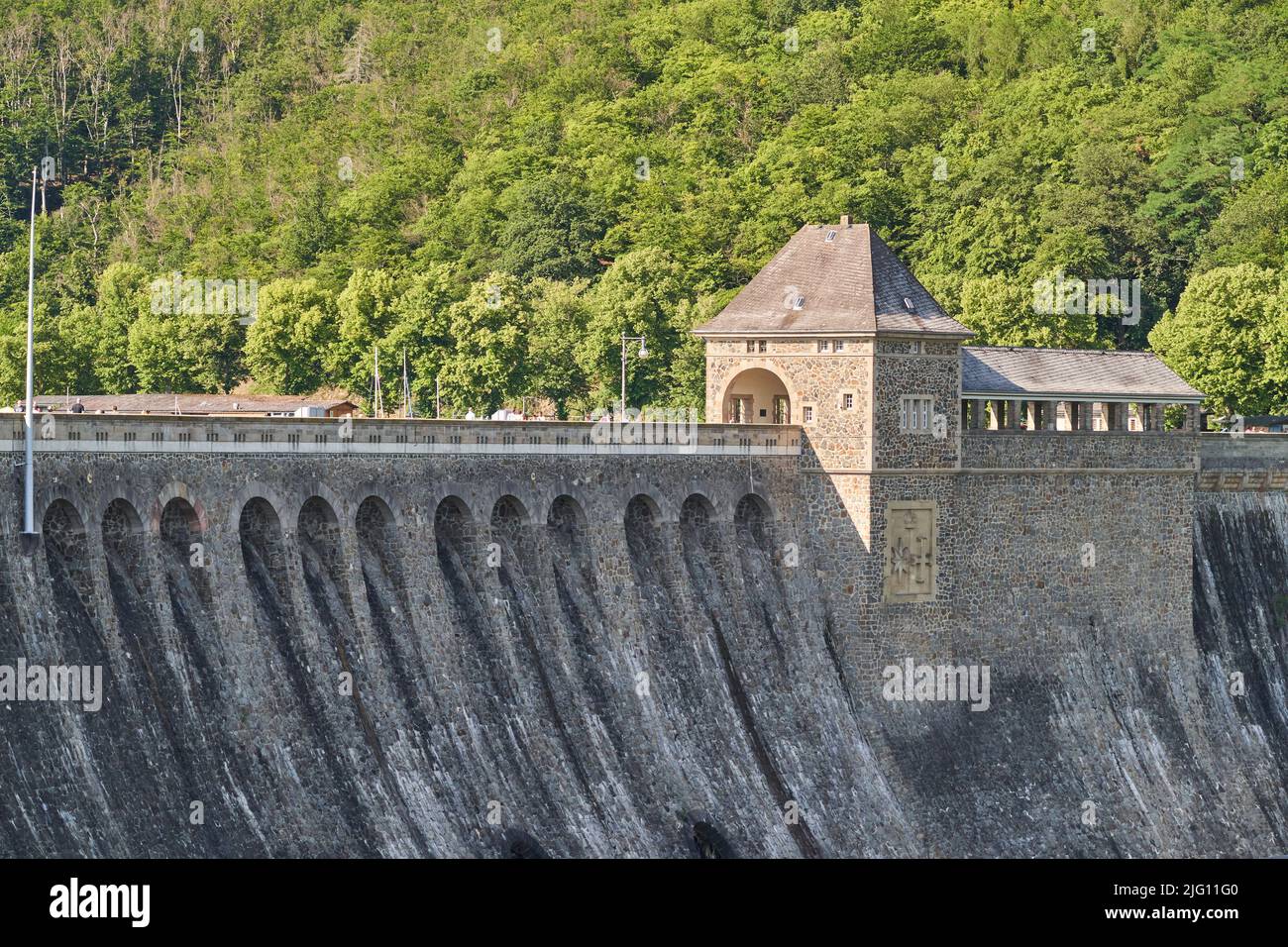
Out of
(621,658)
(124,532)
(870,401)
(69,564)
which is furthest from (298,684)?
(870,401)

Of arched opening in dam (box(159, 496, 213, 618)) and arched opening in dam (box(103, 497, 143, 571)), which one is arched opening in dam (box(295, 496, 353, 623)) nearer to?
arched opening in dam (box(159, 496, 213, 618))

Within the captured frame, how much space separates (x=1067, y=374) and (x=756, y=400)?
1223 cm

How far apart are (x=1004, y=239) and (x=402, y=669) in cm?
8512

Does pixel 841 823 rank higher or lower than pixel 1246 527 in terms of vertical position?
lower

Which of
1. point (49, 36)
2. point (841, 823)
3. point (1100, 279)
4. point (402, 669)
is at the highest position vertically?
point (49, 36)

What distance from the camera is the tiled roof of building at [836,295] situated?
80625 mm

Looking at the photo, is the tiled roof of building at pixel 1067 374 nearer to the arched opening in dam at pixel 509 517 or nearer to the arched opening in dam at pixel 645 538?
the arched opening in dam at pixel 645 538

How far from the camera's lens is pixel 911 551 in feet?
267

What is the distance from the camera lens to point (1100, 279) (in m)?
145

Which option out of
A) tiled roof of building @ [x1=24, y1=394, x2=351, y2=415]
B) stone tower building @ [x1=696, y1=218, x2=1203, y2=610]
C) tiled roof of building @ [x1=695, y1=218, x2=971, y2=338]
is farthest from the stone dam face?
tiled roof of building @ [x1=24, y1=394, x2=351, y2=415]

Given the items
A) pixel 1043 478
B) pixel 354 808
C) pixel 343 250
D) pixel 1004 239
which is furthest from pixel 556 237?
pixel 354 808

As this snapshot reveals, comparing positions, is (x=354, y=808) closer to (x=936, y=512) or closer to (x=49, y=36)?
(x=936, y=512)

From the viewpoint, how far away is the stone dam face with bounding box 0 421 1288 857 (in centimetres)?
5906

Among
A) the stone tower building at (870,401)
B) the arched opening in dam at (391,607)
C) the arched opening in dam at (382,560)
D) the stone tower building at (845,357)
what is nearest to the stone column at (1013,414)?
the stone tower building at (870,401)
